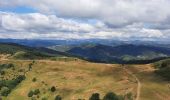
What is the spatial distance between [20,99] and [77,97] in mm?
42205

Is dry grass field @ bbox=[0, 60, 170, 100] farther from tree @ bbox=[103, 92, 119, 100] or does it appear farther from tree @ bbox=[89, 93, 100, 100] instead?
tree @ bbox=[103, 92, 119, 100]

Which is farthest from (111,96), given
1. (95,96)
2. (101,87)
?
(101,87)

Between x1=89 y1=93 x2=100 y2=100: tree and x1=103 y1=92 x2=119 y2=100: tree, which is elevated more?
x1=103 y1=92 x2=119 y2=100: tree

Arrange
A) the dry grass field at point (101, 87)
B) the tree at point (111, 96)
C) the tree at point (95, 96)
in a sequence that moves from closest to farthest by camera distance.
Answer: the tree at point (111, 96), the tree at point (95, 96), the dry grass field at point (101, 87)

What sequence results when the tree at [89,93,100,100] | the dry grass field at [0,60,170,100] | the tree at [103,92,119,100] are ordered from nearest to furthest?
the tree at [103,92,119,100], the tree at [89,93,100,100], the dry grass field at [0,60,170,100]

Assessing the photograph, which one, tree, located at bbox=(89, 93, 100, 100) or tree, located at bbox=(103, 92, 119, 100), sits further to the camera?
tree, located at bbox=(89, 93, 100, 100)

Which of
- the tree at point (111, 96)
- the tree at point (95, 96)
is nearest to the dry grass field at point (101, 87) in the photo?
the tree at point (95, 96)

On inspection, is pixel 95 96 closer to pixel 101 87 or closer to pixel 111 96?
pixel 111 96

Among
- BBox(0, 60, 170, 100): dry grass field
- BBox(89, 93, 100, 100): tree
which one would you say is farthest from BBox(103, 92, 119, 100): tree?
BBox(0, 60, 170, 100): dry grass field

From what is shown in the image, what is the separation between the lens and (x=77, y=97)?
154 m

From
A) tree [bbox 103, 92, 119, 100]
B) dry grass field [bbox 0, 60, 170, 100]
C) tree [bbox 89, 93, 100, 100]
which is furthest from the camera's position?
dry grass field [bbox 0, 60, 170, 100]

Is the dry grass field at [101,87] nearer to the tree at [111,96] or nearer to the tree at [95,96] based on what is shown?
the tree at [95,96]

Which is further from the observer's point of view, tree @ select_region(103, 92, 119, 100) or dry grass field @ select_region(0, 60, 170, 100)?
dry grass field @ select_region(0, 60, 170, 100)

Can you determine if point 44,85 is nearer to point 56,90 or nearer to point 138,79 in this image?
point 56,90
